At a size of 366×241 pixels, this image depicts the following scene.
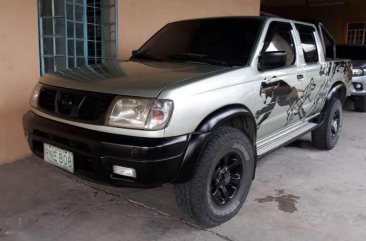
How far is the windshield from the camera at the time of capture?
341cm

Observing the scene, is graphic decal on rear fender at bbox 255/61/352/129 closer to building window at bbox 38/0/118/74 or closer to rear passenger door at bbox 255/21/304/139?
rear passenger door at bbox 255/21/304/139

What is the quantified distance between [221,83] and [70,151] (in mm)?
1205

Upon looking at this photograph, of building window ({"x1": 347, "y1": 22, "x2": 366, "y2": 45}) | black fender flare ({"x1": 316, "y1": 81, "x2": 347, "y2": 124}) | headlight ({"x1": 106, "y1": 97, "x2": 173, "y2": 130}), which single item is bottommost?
black fender flare ({"x1": 316, "y1": 81, "x2": 347, "y2": 124})

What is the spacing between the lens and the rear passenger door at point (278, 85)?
342cm

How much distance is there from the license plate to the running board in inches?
66.0

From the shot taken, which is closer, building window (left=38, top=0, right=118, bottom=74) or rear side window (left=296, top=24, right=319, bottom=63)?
rear side window (left=296, top=24, right=319, bottom=63)

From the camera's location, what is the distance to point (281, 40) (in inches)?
152

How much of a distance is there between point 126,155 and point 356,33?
17412 millimetres

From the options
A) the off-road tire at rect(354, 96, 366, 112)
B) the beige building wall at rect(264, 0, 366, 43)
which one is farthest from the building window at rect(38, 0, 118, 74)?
the beige building wall at rect(264, 0, 366, 43)

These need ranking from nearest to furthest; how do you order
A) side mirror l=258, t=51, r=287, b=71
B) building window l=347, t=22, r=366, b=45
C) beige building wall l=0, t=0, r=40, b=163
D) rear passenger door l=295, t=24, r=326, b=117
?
side mirror l=258, t=51, r=287, b=71 < beige building wall l=0, t=0, r=40, b=163 < rear passenger door l=295, t=24, r=326, b=117 < building window l=347, t=22, r=366, b=45

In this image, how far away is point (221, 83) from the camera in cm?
291

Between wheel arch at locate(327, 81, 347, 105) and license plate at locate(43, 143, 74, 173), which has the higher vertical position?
wheel arch at locate(327, 81, 347, 105)

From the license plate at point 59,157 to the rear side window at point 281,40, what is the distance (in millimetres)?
1900

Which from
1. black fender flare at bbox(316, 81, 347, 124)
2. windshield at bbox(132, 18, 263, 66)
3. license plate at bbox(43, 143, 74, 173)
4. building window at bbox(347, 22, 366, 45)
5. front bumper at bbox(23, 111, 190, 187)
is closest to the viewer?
front bumper at bbox(23, 111, 190, 187)
